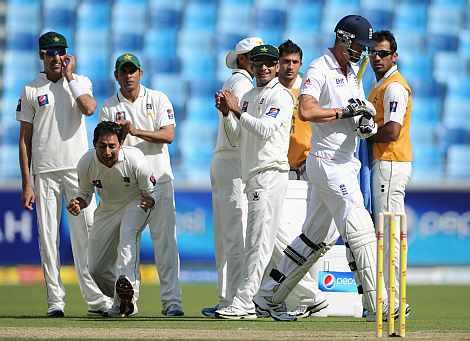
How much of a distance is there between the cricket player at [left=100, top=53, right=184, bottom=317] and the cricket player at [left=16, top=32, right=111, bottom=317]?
0.23 meters

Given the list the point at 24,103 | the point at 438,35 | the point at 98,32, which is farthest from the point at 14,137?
the point at 24,103

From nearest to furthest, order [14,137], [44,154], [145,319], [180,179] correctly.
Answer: [145,319] < [44,154] < [180,179] < [14,137]

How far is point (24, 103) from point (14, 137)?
27.0 feet

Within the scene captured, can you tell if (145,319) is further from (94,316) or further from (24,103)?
(24,103)

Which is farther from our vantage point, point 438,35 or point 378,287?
point 438,35

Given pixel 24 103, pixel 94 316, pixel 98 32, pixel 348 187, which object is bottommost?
pixel 94 316

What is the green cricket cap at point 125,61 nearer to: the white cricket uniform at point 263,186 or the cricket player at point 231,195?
the cricket player at point 231,195

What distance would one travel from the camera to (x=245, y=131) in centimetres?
781

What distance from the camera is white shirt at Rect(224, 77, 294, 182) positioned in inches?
299

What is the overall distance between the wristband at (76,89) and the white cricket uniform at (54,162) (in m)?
0.03

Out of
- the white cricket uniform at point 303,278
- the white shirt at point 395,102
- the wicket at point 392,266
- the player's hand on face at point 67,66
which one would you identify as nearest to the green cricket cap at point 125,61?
the player's hand on face at point 67,66

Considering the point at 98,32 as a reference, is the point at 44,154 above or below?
below

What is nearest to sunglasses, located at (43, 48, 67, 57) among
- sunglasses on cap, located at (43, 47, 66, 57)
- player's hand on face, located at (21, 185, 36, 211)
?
sunglasses on cap, located at (43, 47, 66, 57)

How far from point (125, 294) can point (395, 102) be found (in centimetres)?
210
